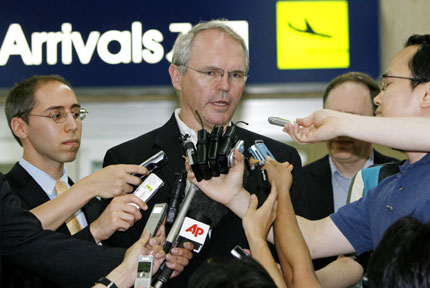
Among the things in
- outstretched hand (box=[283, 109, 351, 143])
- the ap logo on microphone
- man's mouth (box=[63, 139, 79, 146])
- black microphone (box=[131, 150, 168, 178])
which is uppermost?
outstretched hand (box=[283, 109, 351, 143])

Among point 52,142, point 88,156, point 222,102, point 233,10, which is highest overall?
point 233,10

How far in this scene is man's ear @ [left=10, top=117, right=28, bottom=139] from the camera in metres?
3.53

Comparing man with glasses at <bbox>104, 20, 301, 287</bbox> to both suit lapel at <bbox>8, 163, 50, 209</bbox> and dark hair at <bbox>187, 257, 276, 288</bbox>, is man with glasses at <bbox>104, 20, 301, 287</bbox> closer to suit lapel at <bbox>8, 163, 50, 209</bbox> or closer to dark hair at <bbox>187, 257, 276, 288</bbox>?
suit lapel at <bbox>8, 163, 50, 209</bbox>

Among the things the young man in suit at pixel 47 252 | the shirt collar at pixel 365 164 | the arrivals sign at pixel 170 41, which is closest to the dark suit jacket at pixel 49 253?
the young man in suit at pixel 47 252

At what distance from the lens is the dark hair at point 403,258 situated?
1430mm

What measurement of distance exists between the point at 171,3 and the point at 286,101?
134cm

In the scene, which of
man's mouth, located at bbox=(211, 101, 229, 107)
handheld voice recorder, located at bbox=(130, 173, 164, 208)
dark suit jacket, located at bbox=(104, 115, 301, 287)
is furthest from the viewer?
man's mouth, located at bbox=(211, 101, 229, 107)

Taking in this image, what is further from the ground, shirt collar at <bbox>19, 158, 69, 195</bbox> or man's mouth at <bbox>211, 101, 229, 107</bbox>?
man's mouth at <bbox>211, 101, 229, 107</bbox>

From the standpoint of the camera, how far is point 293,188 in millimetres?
2830

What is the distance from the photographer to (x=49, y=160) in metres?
3.45

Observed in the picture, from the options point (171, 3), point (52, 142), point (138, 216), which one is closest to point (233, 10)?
point (171, 3)

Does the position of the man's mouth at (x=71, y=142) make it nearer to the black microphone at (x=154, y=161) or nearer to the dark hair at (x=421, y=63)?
the black microphone at (x=154, y=161)

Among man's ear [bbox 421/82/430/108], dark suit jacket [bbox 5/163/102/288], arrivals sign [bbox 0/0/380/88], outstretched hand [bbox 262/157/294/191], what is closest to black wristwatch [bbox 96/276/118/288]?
dark suit jacket [bbox 5/163/102/288]

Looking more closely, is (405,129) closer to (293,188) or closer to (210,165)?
(210,165)
